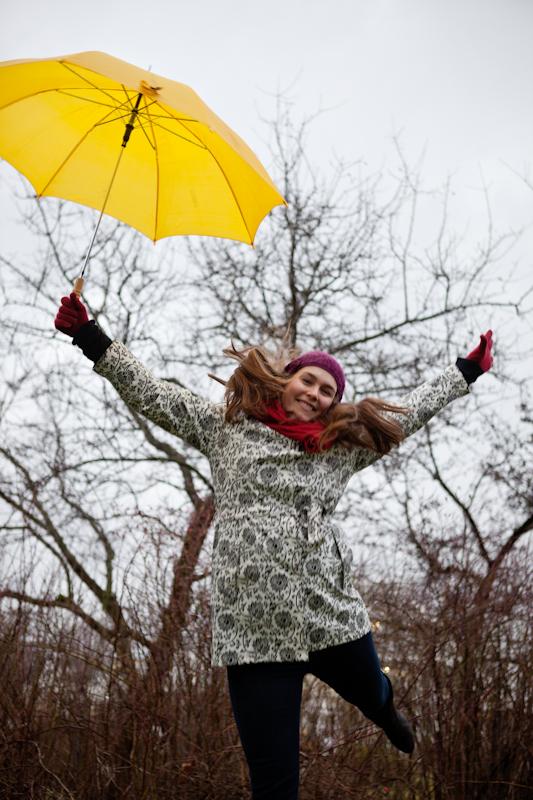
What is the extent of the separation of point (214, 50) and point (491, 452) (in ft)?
15.5

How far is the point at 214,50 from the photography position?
7129 millimetres

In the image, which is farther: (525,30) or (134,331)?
(525,30)

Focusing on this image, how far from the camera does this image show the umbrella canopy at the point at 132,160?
2906mm

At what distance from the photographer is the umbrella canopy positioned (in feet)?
9.53

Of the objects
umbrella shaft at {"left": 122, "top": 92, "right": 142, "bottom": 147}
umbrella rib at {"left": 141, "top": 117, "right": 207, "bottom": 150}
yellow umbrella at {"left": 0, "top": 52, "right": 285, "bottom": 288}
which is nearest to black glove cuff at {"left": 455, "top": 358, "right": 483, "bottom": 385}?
yellow umbrella at {"left": 0, "top": 52, "right": 285, "bottom": 288}

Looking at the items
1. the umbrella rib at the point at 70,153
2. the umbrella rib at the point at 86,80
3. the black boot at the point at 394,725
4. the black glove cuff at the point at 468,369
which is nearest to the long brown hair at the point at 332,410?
the black glove cuff at the point at 468,369

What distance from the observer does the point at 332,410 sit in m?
2.68

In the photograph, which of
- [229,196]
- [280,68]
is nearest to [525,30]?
[280,68]

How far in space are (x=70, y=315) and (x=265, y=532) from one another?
967mm

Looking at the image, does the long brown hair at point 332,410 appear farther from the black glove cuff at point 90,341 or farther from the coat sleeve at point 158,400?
the black glove cuff at point 90,341

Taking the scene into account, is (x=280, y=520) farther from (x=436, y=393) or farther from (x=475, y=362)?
(x=475, y=362)

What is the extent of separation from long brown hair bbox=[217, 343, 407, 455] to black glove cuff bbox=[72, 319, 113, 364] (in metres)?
0.48

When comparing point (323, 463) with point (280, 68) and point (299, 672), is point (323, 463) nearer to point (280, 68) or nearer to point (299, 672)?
point (299, 672)

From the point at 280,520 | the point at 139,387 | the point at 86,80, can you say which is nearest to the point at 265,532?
the point at 280,520
